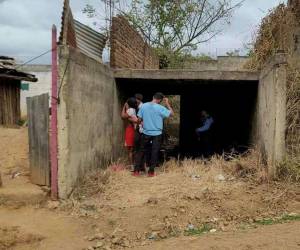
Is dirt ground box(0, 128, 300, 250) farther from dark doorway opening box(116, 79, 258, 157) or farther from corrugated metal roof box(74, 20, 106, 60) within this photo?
dark doorway opening box(116, 79, 258, 157)

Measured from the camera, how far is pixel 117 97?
35.2ft

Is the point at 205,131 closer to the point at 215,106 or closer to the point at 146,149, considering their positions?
the point at 215,106

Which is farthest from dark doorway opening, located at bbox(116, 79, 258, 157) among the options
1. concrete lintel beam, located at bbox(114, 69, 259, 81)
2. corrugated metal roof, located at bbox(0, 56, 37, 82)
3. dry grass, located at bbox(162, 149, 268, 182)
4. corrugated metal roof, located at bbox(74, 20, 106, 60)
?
corrugated metal roof, located at bbox(0, 56, 37, 82)

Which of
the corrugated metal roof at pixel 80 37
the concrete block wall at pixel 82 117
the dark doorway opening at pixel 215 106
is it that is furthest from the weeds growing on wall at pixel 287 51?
the corrugated metal roof at pixel 80 37

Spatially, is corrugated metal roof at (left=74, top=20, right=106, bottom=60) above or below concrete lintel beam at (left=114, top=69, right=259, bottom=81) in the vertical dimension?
above

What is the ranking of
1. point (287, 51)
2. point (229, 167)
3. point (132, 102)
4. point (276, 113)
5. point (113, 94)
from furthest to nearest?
point (113, 94), point (132, 102), point (287, 51), point (229, 167), point (276, 113)

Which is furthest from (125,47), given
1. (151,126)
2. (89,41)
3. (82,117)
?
(82,117)

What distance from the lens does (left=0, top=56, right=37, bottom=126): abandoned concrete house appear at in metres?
14.7

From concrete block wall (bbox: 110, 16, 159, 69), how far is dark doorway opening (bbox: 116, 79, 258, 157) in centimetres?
54

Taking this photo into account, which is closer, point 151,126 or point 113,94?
point 151,126

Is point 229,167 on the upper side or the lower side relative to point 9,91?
lower

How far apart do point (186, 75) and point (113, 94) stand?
158cm

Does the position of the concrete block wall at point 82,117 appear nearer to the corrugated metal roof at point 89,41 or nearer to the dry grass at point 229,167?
the corrugated metal roof at point 89,41

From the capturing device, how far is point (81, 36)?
9.18 m
